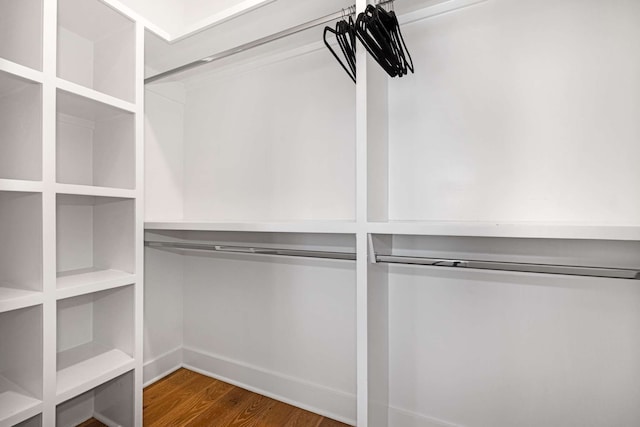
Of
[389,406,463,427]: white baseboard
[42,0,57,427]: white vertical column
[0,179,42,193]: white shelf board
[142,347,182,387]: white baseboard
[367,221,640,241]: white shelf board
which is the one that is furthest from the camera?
[142,347,182,387]: white baseboard

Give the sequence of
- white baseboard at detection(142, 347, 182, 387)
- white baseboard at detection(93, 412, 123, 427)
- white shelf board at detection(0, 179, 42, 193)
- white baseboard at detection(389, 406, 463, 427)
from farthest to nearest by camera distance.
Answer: white baseboard at detection(142, 347, 182, 387) → white baseboard at detection(93, 412, 123, 427) → white baseboard at detection(389, 406, 463, 427) → white shelf board at detection(0, 179, 42, 193)

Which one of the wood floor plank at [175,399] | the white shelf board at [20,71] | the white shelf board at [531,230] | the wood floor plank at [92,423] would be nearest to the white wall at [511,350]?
the white shelf board at [531,230]

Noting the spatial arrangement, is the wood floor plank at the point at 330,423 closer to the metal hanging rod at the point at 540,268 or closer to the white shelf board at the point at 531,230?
the metal hanging rod at the point at 540,268

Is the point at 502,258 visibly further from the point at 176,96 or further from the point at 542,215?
the point at 176,96

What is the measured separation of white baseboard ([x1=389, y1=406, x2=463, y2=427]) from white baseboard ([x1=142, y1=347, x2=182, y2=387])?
4.44ft

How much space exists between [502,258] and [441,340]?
1.41 ft

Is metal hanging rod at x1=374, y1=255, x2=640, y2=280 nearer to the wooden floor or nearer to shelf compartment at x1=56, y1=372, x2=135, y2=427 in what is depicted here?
the wooden floor

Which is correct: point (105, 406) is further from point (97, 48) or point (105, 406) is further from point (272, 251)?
point (97, 48)

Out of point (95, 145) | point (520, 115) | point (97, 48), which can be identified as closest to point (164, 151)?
point (95, 145)

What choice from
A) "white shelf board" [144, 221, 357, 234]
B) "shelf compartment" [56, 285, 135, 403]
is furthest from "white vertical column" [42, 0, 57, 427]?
"white shelf board" [144, 221, 357, 234]

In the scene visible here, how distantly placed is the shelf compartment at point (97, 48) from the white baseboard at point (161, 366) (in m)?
1.47

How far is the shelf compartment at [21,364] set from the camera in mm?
1046

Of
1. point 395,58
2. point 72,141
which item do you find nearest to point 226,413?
point 72,141

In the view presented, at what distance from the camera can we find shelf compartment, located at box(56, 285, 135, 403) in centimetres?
127
